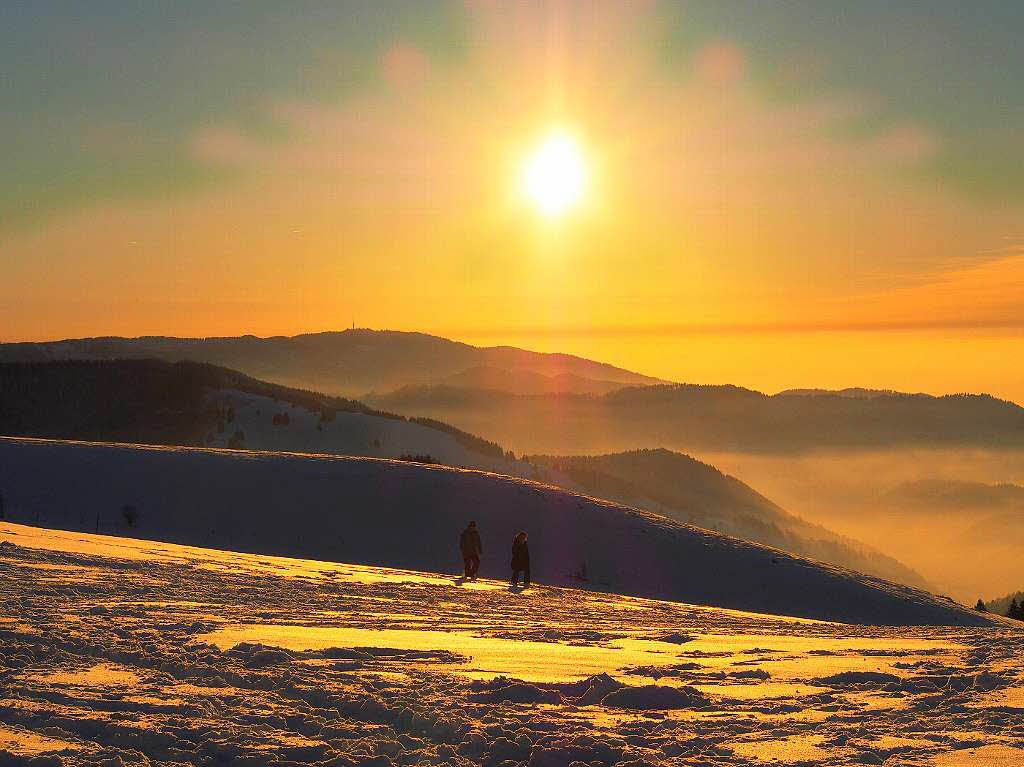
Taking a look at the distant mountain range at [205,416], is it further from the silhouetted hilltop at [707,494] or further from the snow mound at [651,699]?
the silhouetted hilltop at [707,494]

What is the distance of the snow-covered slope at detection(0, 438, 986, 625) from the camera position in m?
27.3

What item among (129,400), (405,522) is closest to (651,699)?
(405,522)

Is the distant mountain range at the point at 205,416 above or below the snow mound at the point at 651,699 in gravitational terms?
above

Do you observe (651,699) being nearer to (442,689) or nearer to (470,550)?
(442,689)

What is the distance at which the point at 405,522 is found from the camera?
2988 centimetres

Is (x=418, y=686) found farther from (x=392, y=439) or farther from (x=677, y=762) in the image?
(x=392, y=439)

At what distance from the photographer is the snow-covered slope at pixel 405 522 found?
27.3 meters

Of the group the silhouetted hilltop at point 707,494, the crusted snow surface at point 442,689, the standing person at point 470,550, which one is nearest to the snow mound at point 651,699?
the crusted snow surface at point 442,689

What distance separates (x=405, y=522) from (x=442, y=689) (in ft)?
73.6

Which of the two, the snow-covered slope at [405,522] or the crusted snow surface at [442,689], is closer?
the crusted snow surface at [442,689]

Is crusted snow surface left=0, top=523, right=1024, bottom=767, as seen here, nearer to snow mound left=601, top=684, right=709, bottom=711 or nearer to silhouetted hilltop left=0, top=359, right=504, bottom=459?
snow mound left=601, top=684, right=709, bottom=711

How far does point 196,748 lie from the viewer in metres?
6.00

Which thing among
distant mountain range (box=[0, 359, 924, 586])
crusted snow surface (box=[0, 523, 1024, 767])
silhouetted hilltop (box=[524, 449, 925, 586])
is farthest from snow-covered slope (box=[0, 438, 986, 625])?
silhouetted hilltop (box=[524, 449, 925, 586])

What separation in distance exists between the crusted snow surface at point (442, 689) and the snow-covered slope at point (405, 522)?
1496cm
